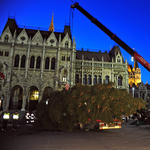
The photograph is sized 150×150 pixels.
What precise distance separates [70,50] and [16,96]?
1796cm

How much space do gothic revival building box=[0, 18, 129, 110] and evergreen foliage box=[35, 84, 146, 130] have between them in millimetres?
20291

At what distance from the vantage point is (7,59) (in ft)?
113

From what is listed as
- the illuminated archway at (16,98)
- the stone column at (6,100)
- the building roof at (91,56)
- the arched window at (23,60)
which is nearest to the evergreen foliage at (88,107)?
the stone column at (6,100)

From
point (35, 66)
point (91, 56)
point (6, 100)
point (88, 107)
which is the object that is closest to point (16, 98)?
point (6, 100)

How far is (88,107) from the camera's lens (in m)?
12.5

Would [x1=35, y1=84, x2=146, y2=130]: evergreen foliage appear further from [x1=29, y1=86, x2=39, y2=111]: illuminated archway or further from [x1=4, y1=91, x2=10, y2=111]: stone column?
[x1=29, y1=86, x2=39, y2=111]: illuminated archway

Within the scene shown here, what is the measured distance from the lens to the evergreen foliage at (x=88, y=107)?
495 inches

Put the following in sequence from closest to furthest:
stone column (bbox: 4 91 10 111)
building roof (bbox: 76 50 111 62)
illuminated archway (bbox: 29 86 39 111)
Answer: stone column (bbox: 4 91 10 111)
illuminated archway (bbox: 29 86 39 111)
building roof (bbox: 76 50 111 62)

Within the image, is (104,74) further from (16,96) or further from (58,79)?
(16,96)

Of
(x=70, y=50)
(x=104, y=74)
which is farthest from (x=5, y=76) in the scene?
(x=104, y=74)

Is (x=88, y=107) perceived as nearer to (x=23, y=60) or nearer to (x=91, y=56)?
(x=23, y=60)

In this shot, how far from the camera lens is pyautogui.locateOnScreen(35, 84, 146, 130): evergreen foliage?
1257 cm

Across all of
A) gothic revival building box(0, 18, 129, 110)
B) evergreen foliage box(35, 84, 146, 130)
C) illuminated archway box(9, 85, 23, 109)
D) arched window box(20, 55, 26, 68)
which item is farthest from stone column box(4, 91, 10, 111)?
evergreen foliage box(35, 84, 146, 130)

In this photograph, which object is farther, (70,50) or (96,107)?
(70,50)
